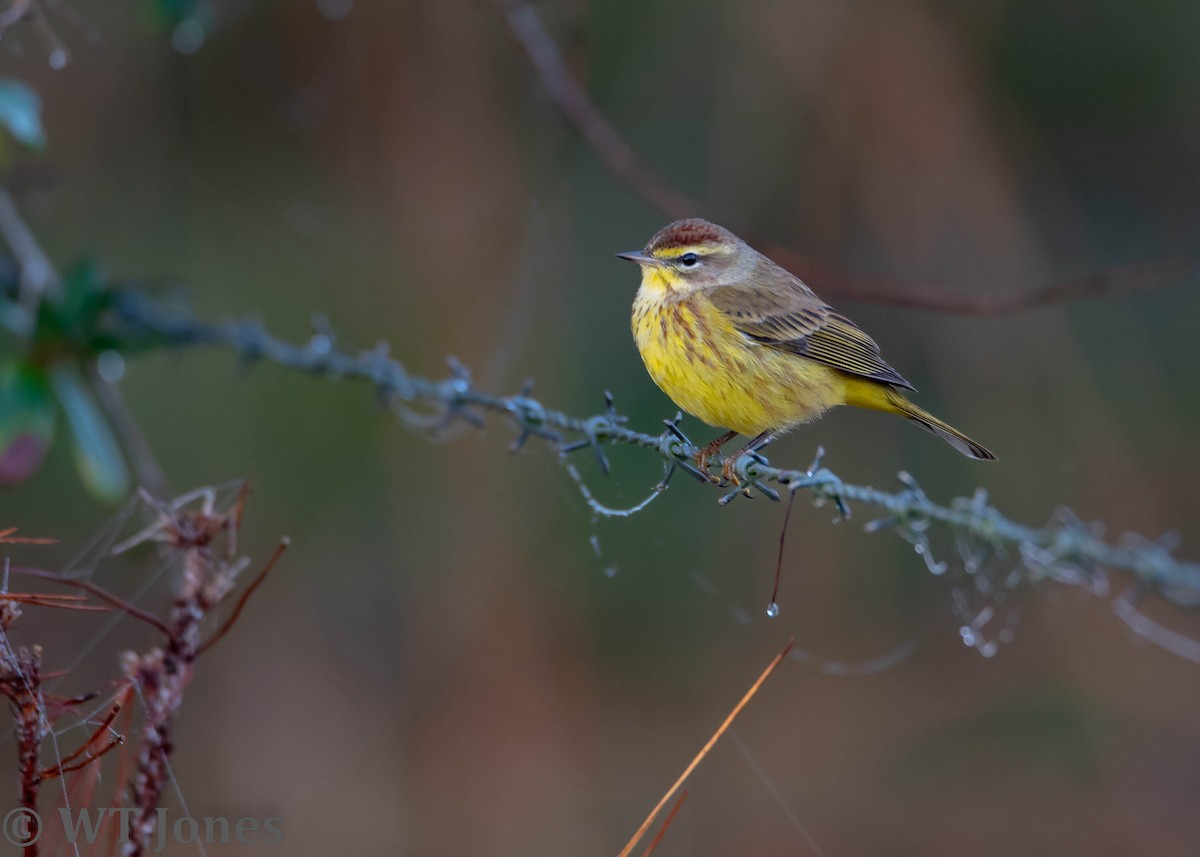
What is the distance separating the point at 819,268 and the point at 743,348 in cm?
68

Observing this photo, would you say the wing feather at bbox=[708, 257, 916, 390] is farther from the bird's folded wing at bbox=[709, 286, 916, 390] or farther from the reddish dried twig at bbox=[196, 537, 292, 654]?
the reddish dried twig at bbox=[196, 537, 292, 654]

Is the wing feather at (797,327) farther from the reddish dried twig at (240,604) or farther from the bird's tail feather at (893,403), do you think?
the reddish dried twig at (240,604)

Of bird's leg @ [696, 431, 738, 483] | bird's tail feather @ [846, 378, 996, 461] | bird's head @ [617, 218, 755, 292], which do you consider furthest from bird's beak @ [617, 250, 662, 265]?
bird's tail feather @ [846, 378, 996, 461]

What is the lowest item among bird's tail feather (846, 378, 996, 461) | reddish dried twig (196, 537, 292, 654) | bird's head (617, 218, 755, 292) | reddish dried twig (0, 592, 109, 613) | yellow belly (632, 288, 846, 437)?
reddish dried twig (196, 537, 292, 654)

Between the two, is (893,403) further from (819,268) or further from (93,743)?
(93,743)

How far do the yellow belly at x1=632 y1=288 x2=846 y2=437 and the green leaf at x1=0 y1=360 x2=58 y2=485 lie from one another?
1.81 metres

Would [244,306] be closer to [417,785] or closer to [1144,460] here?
[417,785]

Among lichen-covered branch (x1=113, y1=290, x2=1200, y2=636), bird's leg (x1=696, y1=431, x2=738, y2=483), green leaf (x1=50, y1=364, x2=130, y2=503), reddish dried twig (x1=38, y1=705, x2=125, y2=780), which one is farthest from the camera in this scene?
bird's leg (x1=696, y1=431, x2=738, y2=483)

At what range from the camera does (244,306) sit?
852 centimetres

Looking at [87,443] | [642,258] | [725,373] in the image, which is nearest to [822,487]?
[725,373]

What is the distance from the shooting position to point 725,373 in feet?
12.8

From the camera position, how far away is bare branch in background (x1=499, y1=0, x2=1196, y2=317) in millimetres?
3863

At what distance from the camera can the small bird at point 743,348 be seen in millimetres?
3902

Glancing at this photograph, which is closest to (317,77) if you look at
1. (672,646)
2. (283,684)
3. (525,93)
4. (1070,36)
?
(525,93)
